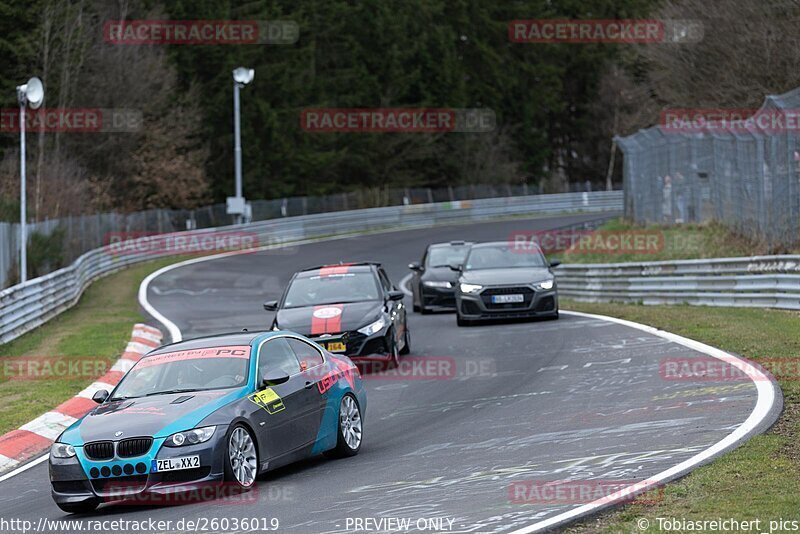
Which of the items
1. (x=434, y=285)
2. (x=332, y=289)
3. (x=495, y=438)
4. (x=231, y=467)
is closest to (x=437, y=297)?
(x=434, y=285)

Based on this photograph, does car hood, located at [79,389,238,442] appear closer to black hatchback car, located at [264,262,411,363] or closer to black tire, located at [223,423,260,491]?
black tire, located at [223,423,260,491]

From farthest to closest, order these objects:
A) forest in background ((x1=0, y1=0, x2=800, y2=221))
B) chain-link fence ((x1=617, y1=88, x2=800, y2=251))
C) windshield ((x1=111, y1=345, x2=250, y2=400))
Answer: forest in background ((x1=0, y1=0, x2=800, y2=221)) < chain-link fence ((x1=617, y1=88, x2=800, y2=251)) < windshield ((x1=111, y1=345, x2=250, y2=400))

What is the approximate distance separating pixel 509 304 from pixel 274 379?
1261 cm

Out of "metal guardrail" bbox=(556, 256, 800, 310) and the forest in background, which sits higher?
the forest in background

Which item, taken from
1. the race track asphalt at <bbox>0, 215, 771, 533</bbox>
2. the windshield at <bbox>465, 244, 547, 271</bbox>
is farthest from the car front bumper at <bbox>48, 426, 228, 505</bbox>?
the windshield at <bbox>465, 244, 547, 271</bbox>

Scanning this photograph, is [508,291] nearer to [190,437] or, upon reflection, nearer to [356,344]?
[356,344]

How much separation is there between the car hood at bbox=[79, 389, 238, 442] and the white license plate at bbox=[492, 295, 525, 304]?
1294 cm

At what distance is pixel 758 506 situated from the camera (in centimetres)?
788

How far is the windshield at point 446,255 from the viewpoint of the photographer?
2975cm

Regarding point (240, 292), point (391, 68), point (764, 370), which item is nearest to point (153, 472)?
point (764, 370)

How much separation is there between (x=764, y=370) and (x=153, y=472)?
730 cm

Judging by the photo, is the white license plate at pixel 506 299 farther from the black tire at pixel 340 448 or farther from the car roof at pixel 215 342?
the car roof at pixel 215 342

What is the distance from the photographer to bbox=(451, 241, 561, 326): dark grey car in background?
75.7ft

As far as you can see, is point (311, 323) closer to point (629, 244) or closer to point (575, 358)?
point (575, 358)
